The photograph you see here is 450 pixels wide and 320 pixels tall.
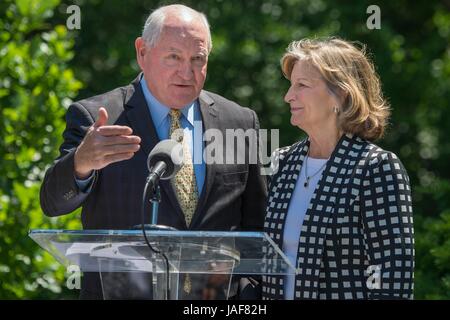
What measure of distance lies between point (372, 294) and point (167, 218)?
2.93 ft

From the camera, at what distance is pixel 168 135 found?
4.63 meters

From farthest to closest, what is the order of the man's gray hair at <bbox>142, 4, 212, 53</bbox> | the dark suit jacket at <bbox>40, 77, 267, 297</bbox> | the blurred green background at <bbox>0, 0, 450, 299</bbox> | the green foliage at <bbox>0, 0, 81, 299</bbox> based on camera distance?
the blurred green background at <bbox>0, 0, 450, 299</bbox> < the green foliage at <bbox>0, 0, 81, 299</bbox> < the man's gray hair at <bbox>142, 4, 212, 53</bbox> < the dark suit jacket at <bbox>40, 77, 267, 297</bbox>

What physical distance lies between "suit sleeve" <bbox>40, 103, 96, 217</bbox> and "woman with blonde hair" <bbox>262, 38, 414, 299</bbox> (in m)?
0.79

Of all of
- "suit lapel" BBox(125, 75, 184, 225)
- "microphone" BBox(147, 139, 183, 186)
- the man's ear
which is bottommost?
"microphone" BBox(147, 139, 183, 186)

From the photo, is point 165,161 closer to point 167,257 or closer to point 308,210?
point 167,257

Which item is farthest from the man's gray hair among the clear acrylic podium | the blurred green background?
the blurred green background

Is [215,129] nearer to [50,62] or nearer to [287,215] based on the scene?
[287,215]

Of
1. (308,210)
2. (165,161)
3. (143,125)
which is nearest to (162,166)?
(165,161)

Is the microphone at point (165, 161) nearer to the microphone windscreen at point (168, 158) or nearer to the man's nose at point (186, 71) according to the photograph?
the microphone windscreen at point (168, 158)

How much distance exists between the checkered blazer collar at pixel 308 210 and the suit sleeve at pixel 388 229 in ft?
0.49

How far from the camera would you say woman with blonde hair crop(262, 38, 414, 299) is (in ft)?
13.4

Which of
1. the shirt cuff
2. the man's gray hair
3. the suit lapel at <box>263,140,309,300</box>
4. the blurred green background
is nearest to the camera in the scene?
the shirt cuff

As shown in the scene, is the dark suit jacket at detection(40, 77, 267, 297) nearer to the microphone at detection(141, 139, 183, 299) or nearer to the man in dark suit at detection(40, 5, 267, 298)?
the man in dark suit at detection(40, 5, 267, 298)

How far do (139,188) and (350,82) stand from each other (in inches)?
36.9
